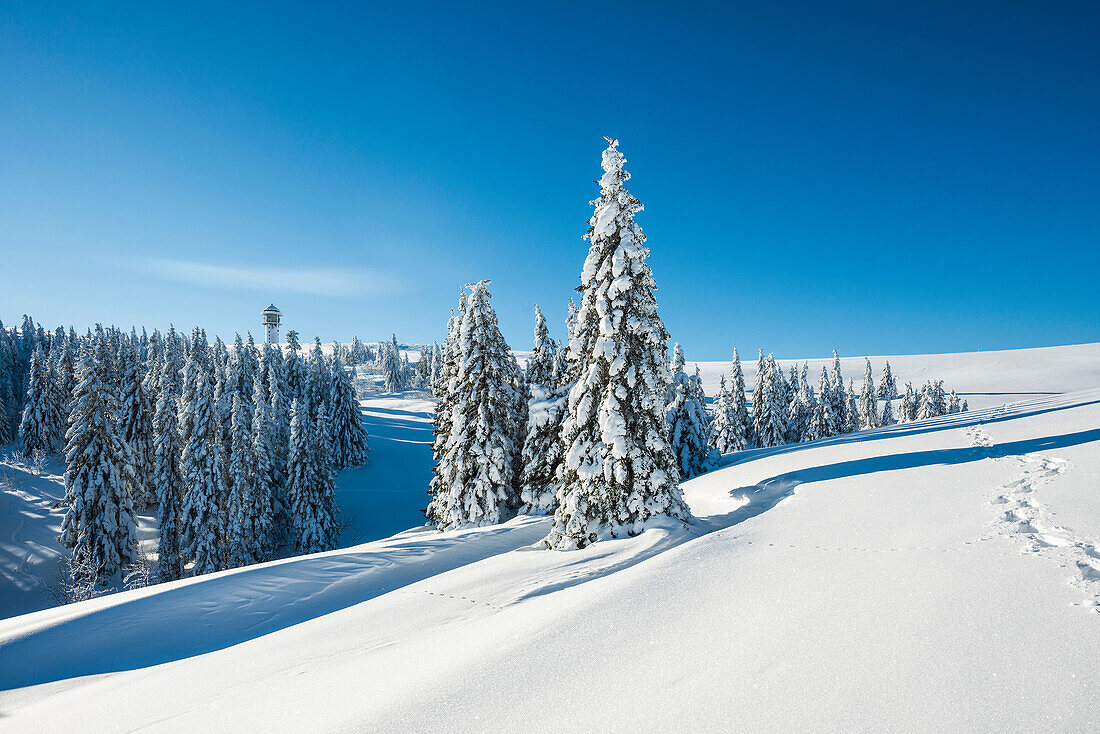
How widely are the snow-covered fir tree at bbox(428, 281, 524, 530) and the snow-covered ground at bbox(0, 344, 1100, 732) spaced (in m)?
9.83

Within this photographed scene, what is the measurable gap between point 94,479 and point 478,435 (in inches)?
944

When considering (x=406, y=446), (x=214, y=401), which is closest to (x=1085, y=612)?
(x=214, y=401)

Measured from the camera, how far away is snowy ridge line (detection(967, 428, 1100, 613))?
215 inches

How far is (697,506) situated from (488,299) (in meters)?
14.2

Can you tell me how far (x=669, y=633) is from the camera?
5.43 m

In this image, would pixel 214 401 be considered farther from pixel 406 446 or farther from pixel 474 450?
pixel 406 446

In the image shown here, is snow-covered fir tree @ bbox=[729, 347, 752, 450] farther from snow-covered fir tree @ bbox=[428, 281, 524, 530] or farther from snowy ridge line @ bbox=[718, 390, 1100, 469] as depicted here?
snow-covered fir tree @ bbox=[428, 281, 524, 530]

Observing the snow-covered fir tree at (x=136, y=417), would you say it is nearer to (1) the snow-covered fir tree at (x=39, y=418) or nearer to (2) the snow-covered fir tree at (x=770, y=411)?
(1) the snow-covered fir tree at (x=39, y=418)

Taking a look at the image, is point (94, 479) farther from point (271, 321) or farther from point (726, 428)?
point (271, 321)

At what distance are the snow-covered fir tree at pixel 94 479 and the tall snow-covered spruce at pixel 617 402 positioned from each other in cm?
3009

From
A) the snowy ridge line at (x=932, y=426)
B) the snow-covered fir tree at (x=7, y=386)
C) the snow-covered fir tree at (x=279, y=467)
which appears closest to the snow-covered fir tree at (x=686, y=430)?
the snowy ridge line at (x=932, y=426)

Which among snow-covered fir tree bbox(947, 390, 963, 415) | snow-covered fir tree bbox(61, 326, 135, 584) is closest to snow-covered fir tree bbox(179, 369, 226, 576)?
snow-covered fir tree bbox(61, 326, 135, 584)

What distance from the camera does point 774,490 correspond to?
55.3 feet

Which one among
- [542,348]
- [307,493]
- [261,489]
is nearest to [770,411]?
[542,348]
